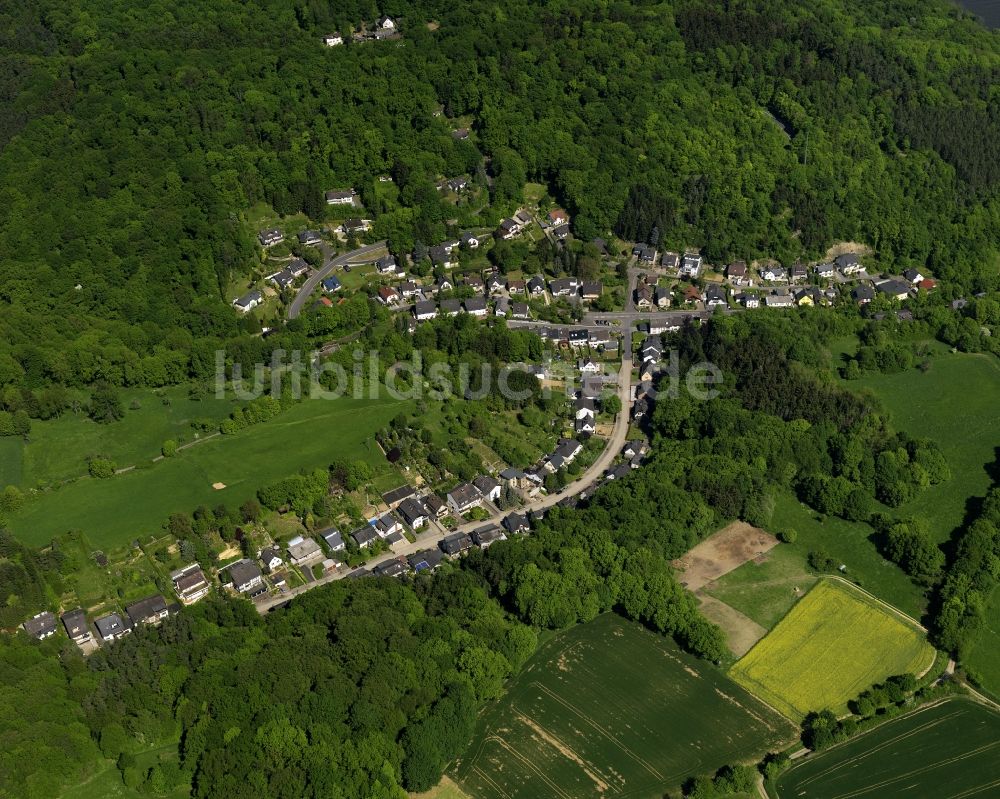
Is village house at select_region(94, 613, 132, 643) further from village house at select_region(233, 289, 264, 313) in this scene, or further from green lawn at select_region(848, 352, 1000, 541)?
green lawn at select_region(848, 352, 1000, 541)

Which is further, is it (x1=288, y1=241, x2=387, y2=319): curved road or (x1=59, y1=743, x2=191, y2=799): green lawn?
(x1=288, y1=241, x2=387, y2=319): curved road

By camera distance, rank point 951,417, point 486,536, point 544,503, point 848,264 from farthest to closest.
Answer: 1. point 848,264
2. point 951,417
3. point 544,503
4. point 486,536

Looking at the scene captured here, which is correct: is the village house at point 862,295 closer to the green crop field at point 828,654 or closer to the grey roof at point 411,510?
the green crop field at point 828,654

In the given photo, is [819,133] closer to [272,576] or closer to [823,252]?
[823,252]

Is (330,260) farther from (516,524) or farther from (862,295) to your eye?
(862,295)

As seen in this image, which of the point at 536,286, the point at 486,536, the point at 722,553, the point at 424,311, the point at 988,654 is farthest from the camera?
the point at 536,286

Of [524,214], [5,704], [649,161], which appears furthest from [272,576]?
[649,161]

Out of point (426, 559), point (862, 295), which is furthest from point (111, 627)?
point (862, 295)

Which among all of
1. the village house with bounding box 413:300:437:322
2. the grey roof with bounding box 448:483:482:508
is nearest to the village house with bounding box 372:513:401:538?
the grey roof with bounding box 448:483:482:508
